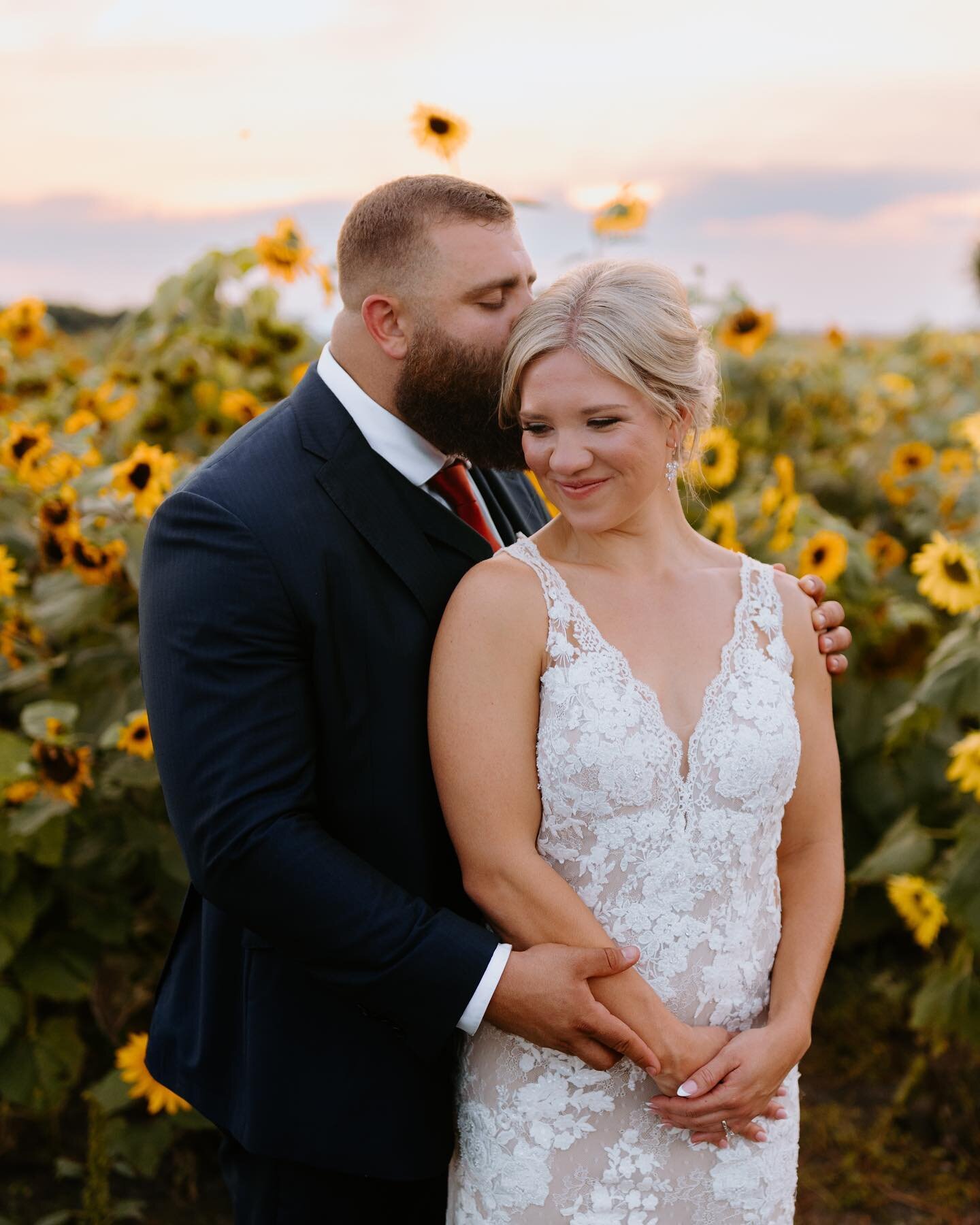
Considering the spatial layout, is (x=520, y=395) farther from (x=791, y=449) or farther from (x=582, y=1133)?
(x=791, y=449)

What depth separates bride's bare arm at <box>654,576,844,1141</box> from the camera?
1993mm

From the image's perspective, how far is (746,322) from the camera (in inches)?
187

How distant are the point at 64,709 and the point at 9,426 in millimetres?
891

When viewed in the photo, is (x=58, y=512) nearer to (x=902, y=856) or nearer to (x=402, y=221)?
(x=402, y=221)

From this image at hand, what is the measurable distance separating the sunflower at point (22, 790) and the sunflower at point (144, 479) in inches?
25.1

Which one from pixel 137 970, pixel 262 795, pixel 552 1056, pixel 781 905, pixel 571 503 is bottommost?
pixel 137 970

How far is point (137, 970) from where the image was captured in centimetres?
328

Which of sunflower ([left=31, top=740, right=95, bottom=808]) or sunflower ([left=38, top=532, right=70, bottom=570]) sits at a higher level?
sunflower ([left=38, top=532, right=70, bottom=570])

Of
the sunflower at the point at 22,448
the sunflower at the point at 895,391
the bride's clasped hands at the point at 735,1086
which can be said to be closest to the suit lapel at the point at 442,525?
the bride's clasped hands at the point at 735,1086

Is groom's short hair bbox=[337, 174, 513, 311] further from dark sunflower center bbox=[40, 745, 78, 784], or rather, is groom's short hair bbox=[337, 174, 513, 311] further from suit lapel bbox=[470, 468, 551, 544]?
dark sunflower center bbox=[40, 745, 78, 784]

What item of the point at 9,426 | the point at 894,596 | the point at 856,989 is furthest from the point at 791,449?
the point at 9,426

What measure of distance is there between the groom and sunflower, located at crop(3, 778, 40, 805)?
67 centimetres

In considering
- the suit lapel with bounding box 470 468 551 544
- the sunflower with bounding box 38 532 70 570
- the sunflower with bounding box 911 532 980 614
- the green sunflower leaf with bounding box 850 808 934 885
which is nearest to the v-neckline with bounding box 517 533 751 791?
the suit lapel with bounding box 470 468 551 544

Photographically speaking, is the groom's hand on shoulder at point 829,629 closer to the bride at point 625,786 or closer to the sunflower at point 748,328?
the bride at point 625,786
